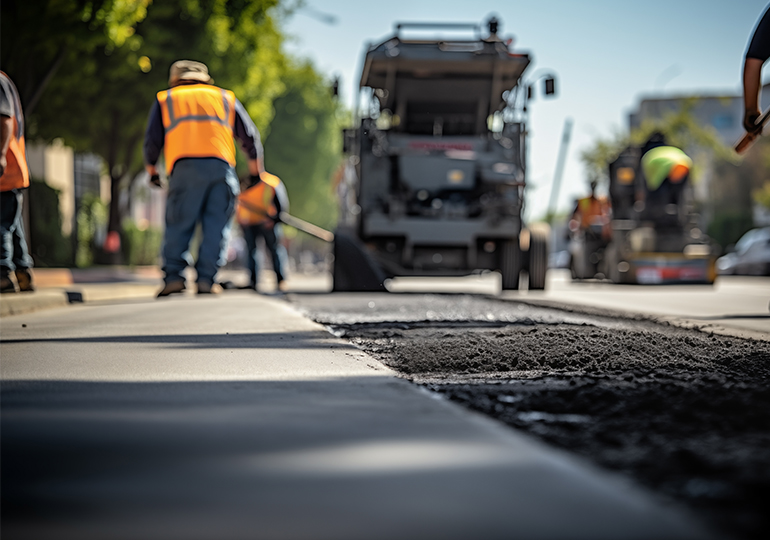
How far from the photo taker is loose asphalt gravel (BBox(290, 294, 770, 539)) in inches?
77.5

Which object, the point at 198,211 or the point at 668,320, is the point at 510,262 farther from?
the point at 668,320

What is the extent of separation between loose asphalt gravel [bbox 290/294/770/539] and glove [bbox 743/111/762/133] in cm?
194

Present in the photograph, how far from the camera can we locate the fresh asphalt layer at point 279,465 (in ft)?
5.61

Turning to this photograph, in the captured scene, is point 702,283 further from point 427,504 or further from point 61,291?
point 427,504

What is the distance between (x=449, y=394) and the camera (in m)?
3.27

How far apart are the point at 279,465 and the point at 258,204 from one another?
11.7 metres

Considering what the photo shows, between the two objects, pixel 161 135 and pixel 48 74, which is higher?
pixel 48 74

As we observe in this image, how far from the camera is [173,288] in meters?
9.52

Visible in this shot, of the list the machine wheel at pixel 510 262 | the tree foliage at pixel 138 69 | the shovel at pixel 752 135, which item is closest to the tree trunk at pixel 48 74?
the tree foliage at pixel 138 69

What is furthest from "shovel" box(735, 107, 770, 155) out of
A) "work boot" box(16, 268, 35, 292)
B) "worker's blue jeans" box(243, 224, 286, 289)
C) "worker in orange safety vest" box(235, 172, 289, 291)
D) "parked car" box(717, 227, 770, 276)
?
"parked car" box(717, 227, 770, 276)

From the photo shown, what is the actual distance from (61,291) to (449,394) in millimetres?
7131

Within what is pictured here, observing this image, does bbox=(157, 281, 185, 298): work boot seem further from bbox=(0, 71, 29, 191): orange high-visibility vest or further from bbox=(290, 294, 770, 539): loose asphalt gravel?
bbox=(290, 294, 770, 539): loose asphalt gravel

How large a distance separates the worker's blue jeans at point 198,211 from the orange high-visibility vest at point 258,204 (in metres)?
3.97

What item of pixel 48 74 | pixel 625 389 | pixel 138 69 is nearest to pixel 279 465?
pixel 625 389
